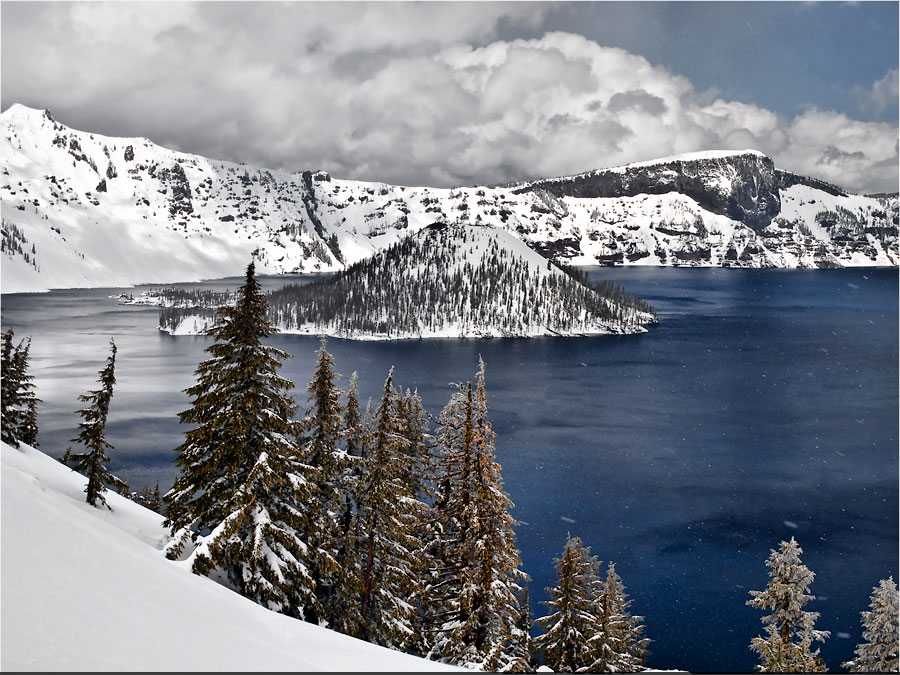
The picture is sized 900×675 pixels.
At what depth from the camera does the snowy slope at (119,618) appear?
7.84 m

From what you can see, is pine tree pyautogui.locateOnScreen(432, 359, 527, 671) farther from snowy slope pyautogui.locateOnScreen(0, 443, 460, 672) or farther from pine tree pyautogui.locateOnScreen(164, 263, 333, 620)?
snowy slope pyautogui.locateOnScreen(0, 443, 460, 672)

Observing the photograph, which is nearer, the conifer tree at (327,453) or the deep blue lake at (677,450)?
the conifer tree at (327,453)

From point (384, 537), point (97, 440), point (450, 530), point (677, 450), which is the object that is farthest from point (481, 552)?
point (677, 450)

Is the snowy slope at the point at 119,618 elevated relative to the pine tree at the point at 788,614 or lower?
elevated

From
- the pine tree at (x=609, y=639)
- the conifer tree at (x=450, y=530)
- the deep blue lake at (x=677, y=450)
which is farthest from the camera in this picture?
the deep blue lake at (x=677, y=450)

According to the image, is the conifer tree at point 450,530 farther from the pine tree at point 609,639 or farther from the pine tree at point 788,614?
the pine tree at point 788,614

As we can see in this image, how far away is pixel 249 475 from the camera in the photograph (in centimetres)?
1775

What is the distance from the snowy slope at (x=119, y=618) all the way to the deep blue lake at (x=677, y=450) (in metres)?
35.5

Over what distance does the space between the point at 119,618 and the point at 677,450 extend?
275 feet

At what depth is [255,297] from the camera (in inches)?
748

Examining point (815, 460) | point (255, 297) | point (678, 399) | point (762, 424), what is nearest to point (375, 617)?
point (255, 297)

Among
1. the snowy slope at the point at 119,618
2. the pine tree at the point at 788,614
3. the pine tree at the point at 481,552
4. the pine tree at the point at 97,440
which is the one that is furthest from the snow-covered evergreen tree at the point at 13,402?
the pine tree at the point at 788,614

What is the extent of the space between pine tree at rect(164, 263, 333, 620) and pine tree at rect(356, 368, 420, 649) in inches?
153

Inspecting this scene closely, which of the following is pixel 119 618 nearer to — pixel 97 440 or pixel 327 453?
pixel 327 453
